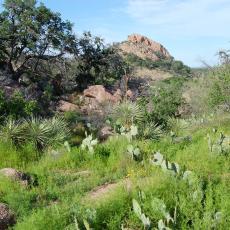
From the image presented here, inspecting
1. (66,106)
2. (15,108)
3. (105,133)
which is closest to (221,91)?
(66,106)

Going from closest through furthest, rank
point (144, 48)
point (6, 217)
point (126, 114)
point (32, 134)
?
point (6, 217)
point (32, 134)
point (126, 114)
point (144, 48)

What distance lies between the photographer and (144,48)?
69.6 meters

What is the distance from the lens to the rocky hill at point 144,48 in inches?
2628

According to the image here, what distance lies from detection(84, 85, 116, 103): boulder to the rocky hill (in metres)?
36.5

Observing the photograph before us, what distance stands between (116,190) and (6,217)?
1.73m

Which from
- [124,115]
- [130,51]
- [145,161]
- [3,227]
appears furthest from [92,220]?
[130,51]

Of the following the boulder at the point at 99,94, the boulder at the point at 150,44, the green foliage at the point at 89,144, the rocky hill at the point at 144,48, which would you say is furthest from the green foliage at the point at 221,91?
the boulder at the point at 150,44

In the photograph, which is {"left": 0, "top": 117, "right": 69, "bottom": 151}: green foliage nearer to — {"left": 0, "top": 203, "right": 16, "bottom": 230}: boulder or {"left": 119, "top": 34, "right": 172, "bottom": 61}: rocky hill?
{"left": 0, "top": 203, "right": 16, "bottom": 230}: boulder

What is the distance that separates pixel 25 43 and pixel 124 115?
1298 cm

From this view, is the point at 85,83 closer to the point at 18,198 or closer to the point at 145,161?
the point at 145,161

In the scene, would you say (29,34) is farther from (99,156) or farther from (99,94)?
(99,156)

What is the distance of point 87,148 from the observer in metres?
11.8

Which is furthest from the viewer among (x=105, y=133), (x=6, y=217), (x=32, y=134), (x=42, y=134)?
(x=105, y=133)

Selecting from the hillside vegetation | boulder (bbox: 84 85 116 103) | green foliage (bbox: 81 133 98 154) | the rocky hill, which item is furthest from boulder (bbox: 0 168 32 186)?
the rocky hill
